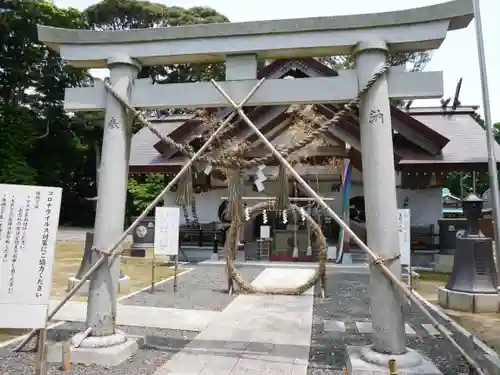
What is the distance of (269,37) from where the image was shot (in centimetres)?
488

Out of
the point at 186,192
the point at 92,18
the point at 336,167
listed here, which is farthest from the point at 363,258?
the point at 92,18

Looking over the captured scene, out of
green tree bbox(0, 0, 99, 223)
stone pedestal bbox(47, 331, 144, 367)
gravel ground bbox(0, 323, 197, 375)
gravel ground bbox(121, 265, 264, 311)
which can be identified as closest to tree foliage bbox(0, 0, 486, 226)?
green tree bbox(0, 0, 99, 223)

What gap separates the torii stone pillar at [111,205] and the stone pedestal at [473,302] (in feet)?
20.0

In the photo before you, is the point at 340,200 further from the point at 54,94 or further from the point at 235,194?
the point at 54,94

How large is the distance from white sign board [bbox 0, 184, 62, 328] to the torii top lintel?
84.1 inches

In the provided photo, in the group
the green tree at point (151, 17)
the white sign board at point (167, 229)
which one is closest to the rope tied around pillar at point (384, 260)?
the white sign board at point (167, 229)

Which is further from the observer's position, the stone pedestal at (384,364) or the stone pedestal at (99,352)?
the stone pedestal at (99,352)

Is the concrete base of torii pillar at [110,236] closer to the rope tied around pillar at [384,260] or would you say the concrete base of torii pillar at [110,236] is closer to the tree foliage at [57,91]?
the rope tied around pillar at [384,260]

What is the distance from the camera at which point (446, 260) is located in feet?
44.8

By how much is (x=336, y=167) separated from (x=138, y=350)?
11.8 metres

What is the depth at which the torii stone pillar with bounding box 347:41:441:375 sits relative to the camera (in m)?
4.24

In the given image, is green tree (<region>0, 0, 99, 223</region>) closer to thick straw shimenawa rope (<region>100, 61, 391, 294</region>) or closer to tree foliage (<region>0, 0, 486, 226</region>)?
tree foliage (<region>0, 0, 486, 226</region>)

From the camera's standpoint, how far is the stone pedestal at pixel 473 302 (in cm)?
774

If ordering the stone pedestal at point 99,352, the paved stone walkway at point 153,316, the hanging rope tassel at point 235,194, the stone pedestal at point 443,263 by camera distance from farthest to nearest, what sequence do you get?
the stone pedestal at point 443,263, the paved stone walkway at point 153,316, the hanging rope tassel at point 235,194, the stone pedestal at point 99,352
